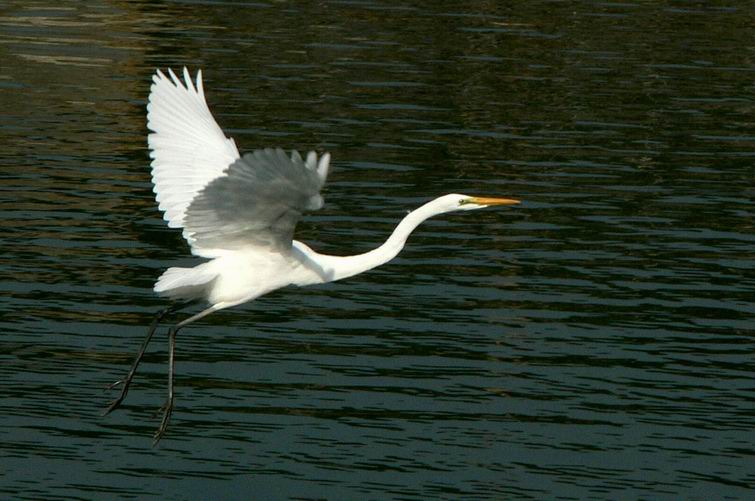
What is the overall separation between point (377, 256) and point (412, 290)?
3684mm

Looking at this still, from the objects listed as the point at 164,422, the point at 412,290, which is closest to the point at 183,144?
the point at 164,422

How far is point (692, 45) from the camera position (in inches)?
1171

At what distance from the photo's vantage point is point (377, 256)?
37.6 feet

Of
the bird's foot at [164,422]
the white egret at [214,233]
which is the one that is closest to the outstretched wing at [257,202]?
the white egret at [214,233]

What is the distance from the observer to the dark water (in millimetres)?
11273

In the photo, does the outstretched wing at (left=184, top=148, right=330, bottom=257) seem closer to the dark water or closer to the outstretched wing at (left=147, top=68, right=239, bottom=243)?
the outstretched wing at (left=147, top=68, right=239, bottom=243)

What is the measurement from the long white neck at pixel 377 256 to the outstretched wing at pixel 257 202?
52cm

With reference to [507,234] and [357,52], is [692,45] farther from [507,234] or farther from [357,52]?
[507,234]

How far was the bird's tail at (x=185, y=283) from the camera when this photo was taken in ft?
36.9

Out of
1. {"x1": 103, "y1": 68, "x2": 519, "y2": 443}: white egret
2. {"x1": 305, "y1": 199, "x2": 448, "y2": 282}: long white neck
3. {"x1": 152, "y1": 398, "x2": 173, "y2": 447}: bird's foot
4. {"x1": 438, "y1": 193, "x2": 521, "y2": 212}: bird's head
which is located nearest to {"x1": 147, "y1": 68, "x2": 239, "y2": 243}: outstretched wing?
{"x1": 103, "y1": 68, "x2": 519, "y2": 443}: white egret

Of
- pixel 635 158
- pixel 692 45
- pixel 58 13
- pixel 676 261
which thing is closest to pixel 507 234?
pixel 676 261

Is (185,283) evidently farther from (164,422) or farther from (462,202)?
(462,202)

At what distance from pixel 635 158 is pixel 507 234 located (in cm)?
421

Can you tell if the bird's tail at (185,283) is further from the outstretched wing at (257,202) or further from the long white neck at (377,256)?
the long white neck at (377,256)
